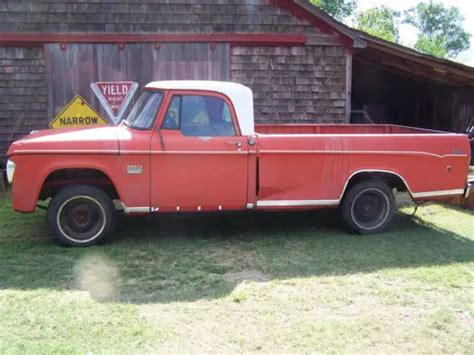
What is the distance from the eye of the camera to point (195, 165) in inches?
240

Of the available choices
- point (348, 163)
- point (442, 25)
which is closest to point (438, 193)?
point (348, 163)

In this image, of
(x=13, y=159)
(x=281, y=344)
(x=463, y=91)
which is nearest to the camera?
(x=281, y=344)

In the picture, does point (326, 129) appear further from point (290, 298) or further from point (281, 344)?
point (281, 344)

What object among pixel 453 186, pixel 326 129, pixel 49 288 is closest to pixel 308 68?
pixel 326 129

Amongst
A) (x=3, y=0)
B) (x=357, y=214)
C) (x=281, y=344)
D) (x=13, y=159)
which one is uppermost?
(x=3, y=0)

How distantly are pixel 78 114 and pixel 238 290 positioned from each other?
6.44 m

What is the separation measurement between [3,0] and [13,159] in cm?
571

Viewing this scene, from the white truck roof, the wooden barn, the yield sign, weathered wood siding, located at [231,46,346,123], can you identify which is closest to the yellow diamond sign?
the yield sign

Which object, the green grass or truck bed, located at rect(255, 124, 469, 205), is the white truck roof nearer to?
truck bed, located at rect(255, 124, 469, 205)

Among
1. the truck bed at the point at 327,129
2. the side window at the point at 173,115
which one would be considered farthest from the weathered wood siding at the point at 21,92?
the side window at the point at 173,115

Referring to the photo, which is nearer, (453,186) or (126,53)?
(453,186)

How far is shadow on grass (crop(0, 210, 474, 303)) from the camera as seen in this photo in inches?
199

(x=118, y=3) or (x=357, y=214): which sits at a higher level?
(x=118, y=3)

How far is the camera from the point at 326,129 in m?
8.69
